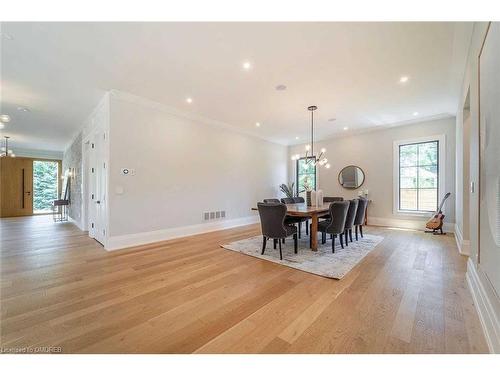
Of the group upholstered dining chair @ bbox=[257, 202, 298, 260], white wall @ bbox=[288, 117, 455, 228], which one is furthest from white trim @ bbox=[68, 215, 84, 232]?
white wall @ bbox=[288, 117, 455, 228]

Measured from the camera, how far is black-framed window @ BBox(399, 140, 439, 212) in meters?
5.60

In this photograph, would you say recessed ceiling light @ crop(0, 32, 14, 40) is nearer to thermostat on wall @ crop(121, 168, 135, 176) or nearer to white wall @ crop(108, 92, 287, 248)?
white wall @ crop(108, 92, 287, 248)

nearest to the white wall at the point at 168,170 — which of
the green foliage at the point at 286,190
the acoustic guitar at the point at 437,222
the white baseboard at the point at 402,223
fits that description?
the green foliage at the point at 286,190

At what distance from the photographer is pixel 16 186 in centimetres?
892

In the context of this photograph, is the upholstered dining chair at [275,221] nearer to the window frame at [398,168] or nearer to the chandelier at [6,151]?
the window frame at [398,168]

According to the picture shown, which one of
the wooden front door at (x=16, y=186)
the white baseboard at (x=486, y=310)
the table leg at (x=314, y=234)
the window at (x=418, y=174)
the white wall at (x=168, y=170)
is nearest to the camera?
the white baseboard at (x=486, y=310)

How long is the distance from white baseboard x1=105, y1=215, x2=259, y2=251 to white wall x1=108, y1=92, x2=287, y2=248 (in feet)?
0.06

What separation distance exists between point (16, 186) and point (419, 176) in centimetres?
1496

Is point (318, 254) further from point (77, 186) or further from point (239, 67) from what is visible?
point (77, 186)

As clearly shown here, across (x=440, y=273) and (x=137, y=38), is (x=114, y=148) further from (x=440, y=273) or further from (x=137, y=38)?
(x=440, y=273)

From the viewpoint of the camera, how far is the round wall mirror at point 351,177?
675 centimetres

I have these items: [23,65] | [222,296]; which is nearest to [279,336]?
[222,296]

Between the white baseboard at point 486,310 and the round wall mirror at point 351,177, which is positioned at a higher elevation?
the round wall mirror at point 351,177
